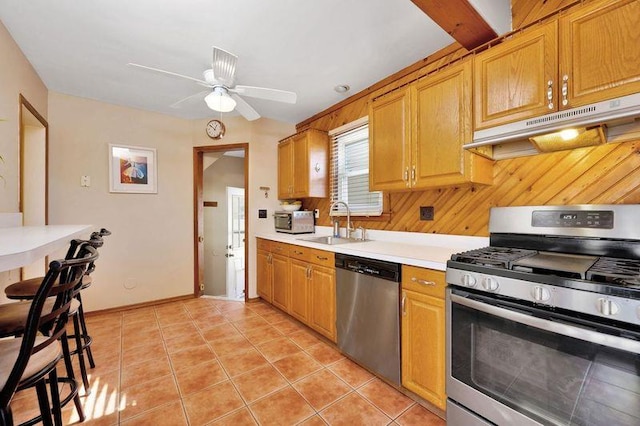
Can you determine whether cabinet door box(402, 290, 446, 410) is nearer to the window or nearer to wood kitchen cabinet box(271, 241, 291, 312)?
the window

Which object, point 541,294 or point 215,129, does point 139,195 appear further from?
point 541,294

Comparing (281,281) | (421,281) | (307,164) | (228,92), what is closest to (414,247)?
(421,281)

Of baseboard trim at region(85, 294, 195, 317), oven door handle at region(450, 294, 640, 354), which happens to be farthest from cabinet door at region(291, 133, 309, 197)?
oven door handle at region(450, 294, 640, 354)

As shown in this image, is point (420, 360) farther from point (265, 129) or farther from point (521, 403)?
point (265, 129)

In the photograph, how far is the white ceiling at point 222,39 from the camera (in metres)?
1.77

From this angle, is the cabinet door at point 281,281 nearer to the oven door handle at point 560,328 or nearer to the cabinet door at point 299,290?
the cabinet door at point 299,290

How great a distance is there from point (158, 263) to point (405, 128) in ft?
11.4

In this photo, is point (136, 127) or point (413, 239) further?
point (136, 127)

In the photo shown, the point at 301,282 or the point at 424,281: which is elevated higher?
the point at 424,281

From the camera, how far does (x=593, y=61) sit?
4.14ft

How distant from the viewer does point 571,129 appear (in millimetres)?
1347

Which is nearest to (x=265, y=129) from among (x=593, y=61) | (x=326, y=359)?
(x=326, y=359)

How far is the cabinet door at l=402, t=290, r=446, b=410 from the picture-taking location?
1556mm

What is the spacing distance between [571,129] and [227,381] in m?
2.62
